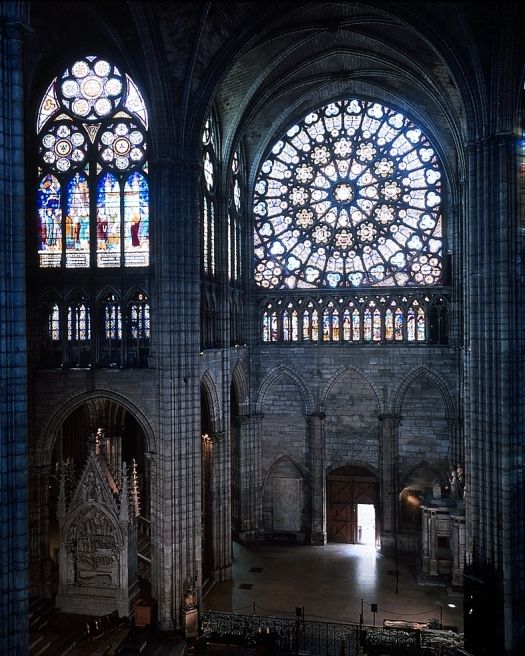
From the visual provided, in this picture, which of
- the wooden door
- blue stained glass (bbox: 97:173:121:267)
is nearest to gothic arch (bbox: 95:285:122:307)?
blue stained glass (bbox: 97:173:121:267)

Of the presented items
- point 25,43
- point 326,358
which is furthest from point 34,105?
point 326,358

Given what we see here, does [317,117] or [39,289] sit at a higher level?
[317,117]

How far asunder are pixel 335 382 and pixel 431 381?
3677mm

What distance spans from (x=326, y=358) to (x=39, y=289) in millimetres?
11281

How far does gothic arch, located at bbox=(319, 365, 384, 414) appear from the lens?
2461 cm

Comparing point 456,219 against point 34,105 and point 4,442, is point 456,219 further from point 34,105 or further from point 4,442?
point 4,442

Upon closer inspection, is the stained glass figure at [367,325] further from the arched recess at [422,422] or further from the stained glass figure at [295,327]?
the stained glass figure at [295,327]

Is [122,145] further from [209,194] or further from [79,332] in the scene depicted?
[79,332]

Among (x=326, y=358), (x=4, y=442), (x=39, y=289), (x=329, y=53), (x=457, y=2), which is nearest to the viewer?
(x=4, y=442)

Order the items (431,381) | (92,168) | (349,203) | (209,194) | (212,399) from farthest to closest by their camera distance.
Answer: (349,203), (431,381), (209,194), (212,399), (92,168)

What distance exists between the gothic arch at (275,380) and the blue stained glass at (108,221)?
9.07 m

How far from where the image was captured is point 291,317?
83.9 ft

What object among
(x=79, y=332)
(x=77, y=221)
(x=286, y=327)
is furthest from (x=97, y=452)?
(x=286, y=327)

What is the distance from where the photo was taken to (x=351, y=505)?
25.4 m
